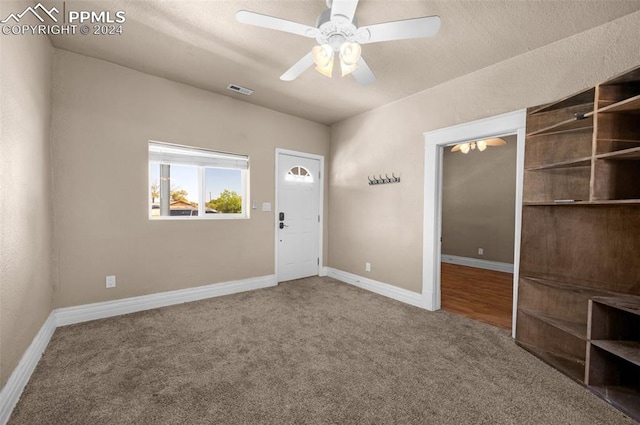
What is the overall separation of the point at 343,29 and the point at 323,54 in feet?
0.68

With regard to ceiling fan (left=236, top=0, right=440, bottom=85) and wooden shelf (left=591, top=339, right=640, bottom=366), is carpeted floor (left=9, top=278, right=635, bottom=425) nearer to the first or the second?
wooden shelf (left=591, top=339, right=640, bottom=366)

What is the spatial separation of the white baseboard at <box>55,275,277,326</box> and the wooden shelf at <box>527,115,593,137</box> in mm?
3792

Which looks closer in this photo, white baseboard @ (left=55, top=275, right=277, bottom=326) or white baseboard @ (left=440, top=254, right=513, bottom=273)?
white baseboard @ (left=55, top=275, right=277, bottom=326)

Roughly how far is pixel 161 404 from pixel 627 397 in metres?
3.06

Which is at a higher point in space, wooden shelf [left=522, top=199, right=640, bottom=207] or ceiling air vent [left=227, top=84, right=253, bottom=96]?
ceiling air vent [left=227, top=84, right=253, bottom=96]

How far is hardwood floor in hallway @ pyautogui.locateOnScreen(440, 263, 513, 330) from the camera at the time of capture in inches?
126

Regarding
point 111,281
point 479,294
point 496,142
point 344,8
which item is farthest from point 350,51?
point 496,142

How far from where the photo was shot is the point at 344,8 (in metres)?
1.63

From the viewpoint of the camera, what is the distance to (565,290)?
7.24ft

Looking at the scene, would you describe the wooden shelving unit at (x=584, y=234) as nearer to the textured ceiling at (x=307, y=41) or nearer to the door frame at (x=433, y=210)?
the textured ceiling at (x=307, y=41)

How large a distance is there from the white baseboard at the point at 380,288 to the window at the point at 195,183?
6.31 ft

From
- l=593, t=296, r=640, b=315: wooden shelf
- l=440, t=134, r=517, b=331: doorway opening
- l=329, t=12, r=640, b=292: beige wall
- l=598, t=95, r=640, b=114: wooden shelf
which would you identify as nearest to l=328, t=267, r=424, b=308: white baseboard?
l=329, t=12, r=640, b=292: beige wall

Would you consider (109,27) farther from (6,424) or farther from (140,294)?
(6,424)

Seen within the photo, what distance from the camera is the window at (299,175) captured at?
15.0ft
